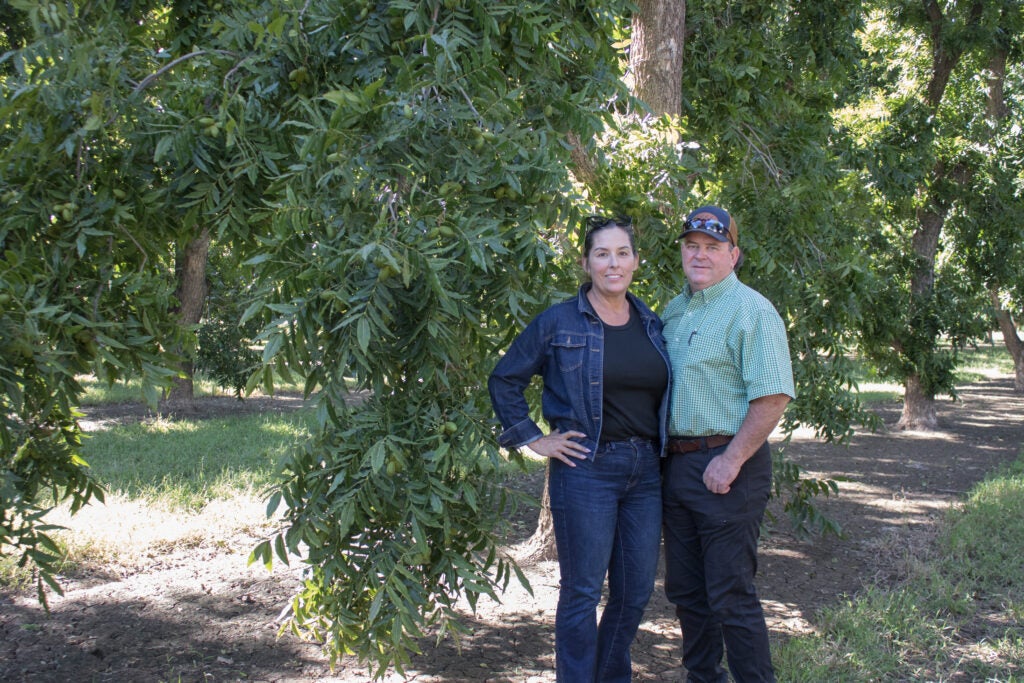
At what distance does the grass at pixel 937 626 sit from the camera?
4.56 metres

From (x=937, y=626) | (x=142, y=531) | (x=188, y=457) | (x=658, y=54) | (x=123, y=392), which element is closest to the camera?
(x=937, y=626)

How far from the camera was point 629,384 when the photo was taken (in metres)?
3.48

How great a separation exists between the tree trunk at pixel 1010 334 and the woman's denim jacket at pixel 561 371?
14508 millimetres

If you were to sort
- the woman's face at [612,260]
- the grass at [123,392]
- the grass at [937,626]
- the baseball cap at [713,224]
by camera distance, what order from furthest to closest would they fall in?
the grass at [123,392] < the grass at [937,626] < the baseball cap at [713,224] < the woman's face at [612,260]

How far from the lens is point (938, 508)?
8.89m

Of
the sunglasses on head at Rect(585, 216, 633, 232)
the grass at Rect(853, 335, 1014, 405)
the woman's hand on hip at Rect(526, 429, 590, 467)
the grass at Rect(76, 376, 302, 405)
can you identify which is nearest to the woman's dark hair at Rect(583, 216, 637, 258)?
the sunglasses on head at Rect(585, 216, 633, 232)

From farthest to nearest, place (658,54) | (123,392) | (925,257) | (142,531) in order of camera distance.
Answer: (123,392), (925,257), (142,531), (658,54)

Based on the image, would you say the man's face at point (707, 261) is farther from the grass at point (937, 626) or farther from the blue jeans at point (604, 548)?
the grass at point (937, 626)

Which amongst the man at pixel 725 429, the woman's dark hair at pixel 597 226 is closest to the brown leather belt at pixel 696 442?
the man at pixel 725 429

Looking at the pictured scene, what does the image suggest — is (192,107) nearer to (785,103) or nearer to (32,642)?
(32,642)

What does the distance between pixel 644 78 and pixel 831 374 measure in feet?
8.40

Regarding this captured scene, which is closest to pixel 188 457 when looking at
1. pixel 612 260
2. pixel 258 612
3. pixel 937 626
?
pixel 258 612

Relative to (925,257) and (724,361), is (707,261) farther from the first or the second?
(925,257)

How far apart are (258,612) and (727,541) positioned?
11.5 feet
